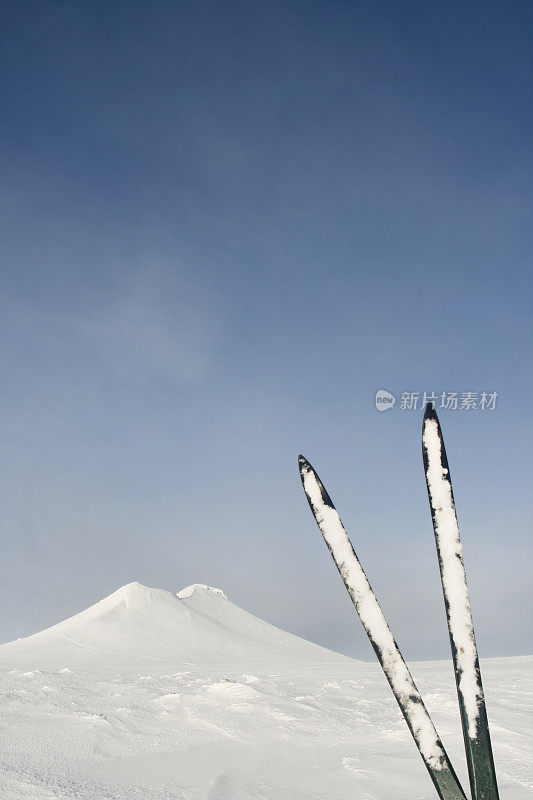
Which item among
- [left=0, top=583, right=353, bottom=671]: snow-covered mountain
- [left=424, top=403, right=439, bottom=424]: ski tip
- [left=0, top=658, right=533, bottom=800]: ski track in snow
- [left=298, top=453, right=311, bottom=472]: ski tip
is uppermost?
[left=0, top=583, right=353, bottom=671]: snow-covered mountain

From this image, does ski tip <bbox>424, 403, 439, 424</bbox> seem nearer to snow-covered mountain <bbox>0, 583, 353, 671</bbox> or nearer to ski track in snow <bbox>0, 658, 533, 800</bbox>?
ski track in snow <bbox>0, 658, 533, 800</bbox>

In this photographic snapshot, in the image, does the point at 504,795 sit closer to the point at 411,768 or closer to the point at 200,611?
the point at 411,768

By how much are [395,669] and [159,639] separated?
23956 mm

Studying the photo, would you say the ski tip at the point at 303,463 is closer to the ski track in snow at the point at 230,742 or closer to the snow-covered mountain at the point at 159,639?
the ski track in snow at the point at 230,742

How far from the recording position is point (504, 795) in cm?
509

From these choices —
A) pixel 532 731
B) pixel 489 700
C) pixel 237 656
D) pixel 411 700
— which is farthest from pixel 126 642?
pixel 411 700

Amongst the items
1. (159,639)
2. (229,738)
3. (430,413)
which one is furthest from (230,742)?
(159,639)

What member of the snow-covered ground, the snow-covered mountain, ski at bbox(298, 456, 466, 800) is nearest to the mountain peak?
the snow-covered mountain

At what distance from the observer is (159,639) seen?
23891 mm

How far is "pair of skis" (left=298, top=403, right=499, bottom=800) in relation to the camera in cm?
238

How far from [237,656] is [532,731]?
16845mm

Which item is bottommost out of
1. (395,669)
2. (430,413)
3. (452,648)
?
(395,669)

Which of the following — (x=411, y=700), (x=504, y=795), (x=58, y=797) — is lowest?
(x=58, y=797)

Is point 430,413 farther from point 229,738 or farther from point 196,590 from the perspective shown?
point 196,590
